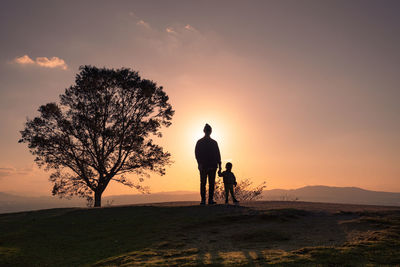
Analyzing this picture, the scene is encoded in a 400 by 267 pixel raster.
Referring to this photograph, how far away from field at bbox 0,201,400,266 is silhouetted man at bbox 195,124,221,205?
1.53 meters

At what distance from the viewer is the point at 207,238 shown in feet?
30.1

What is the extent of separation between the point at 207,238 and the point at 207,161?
620cm

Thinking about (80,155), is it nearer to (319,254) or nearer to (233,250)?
(233,250)

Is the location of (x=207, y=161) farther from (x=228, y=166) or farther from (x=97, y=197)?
(x=97, y=197)

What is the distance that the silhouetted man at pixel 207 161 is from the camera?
593 inches

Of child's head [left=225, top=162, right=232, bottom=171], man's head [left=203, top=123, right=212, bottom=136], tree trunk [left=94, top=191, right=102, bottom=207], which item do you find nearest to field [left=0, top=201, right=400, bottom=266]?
child's head [left=225, top=162, right=232, bottom=171]

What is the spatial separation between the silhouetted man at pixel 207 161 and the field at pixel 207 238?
5.03 ft

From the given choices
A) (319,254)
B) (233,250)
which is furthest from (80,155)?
(319,254)

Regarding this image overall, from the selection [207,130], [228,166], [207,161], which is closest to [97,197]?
[207,161]

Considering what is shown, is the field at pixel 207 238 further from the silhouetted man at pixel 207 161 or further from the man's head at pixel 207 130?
the man's head at pixel 207 130

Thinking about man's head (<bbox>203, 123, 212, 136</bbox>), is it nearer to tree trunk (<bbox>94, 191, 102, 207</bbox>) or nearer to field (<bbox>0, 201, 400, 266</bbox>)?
field (<bbox>0, 201, 400, 266</bbox>)

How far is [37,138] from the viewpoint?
78.3 ft

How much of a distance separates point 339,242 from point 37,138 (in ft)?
74.4

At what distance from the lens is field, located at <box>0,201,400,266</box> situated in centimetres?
685
